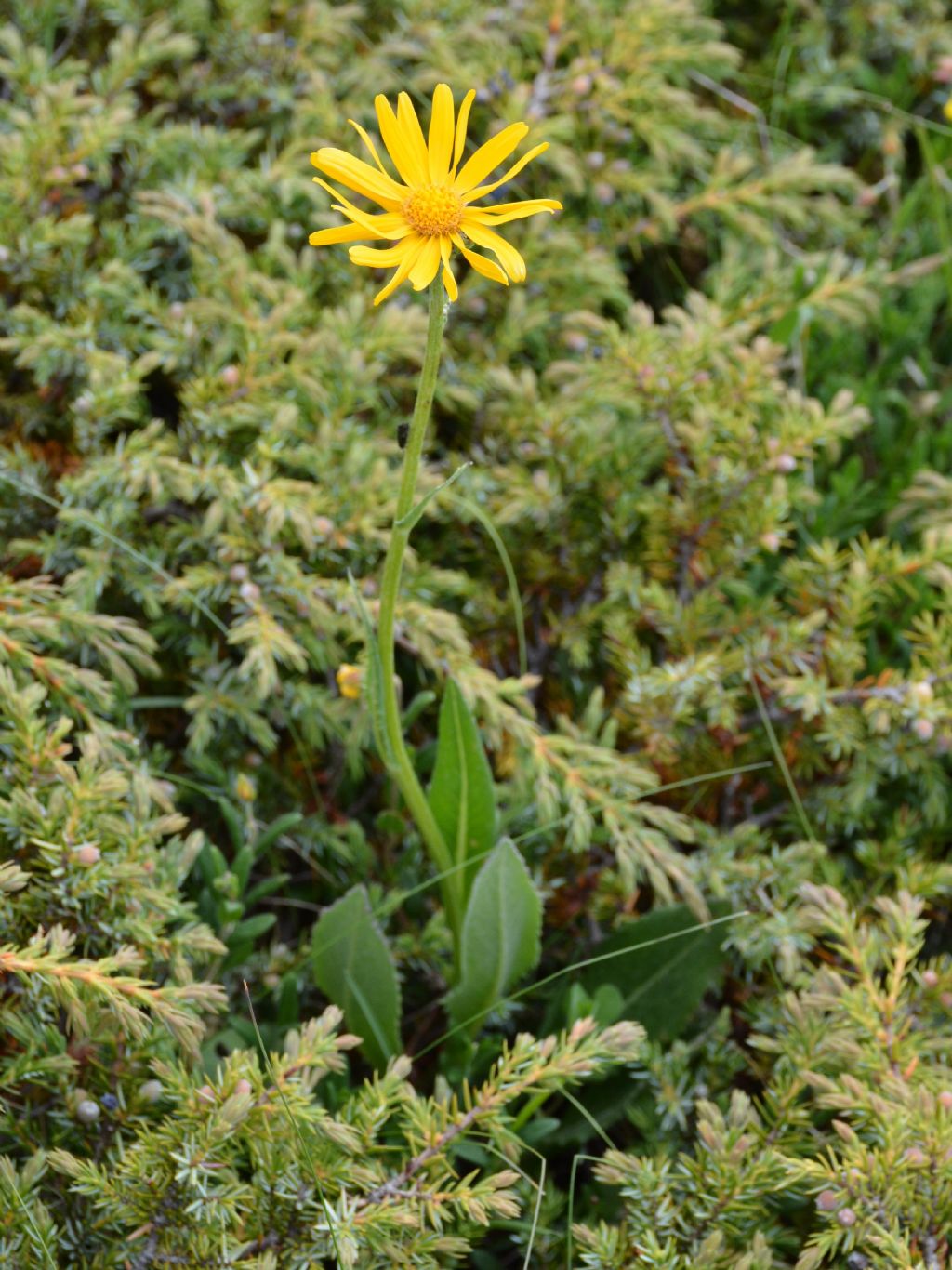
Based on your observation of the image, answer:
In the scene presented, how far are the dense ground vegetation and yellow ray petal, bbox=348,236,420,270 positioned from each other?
0.53 metres

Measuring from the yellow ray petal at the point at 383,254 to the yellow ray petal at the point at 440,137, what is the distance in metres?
0.08

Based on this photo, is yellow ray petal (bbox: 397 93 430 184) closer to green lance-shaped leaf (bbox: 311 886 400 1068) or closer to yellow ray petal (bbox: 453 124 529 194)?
yellow ray petal (bbox: 453 124 529 194)

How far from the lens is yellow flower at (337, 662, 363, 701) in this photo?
160 centimetres

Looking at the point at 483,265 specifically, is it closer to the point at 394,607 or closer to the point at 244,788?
the point at 394,607

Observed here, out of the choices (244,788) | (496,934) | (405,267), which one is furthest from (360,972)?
(405,267)

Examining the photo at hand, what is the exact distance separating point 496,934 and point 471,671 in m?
0.40

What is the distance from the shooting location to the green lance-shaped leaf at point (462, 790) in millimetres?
1505

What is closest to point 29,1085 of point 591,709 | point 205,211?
point 591,709

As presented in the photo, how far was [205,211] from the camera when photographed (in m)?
1.96

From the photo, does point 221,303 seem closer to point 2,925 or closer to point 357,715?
point 357,715

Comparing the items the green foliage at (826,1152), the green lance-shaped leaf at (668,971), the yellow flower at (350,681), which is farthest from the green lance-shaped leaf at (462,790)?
the green foliage at (826,1152)

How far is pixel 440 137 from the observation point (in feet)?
3.86

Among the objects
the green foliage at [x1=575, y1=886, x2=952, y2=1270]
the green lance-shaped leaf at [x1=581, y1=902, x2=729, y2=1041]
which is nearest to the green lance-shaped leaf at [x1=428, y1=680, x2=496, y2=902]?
the green lance-shaped leaf at [x1=581, y1=902, x2=729, y2=1041]

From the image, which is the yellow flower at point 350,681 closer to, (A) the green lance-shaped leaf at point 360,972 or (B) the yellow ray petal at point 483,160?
(A) the green lance-shaped leaf at point 360,972
